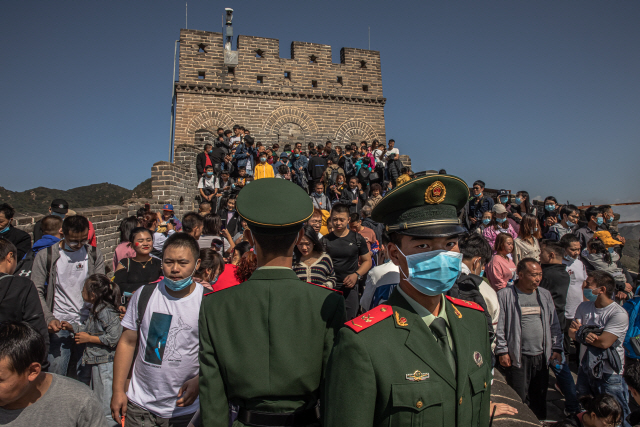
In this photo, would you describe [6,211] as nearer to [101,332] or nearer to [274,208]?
[101,332]

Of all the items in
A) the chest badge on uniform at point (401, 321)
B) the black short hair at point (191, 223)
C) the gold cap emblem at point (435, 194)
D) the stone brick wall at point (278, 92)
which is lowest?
the chest badge on uniform at point (401, 321)

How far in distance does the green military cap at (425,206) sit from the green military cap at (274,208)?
0.42m

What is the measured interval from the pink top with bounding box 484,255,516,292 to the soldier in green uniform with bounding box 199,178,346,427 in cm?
376

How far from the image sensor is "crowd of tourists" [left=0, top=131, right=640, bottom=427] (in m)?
1.70

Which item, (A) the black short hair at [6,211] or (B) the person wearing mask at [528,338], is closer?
(B) the person wearing mask at [528,338]

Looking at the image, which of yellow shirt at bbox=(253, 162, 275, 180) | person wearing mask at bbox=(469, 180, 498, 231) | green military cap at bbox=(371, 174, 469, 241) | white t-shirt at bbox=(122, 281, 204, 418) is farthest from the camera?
yellow shirt at bbox=(253, 162, 275, 180)

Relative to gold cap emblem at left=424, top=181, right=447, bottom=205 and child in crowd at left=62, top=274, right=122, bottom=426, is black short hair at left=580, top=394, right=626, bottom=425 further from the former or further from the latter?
child in crowd at left=62, top=274, right=122, bottom=426

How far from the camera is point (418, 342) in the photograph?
1.46 metres

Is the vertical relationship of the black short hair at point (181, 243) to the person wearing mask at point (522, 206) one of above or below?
below

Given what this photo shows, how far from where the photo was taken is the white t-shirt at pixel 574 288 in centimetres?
508

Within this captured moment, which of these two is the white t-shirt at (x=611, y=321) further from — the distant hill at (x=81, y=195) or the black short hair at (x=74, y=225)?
the distant hill at (x=81, y=195)

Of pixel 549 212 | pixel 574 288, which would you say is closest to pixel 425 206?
pixel 574 288

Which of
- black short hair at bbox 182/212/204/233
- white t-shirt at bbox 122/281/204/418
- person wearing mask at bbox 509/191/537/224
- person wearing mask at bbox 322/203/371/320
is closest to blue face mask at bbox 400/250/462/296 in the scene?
white t-shirt at bbox 122/281/204/418

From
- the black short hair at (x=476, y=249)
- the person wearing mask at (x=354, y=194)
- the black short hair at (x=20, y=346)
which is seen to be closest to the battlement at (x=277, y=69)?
the person wearing mask at (x=354, y=194)
